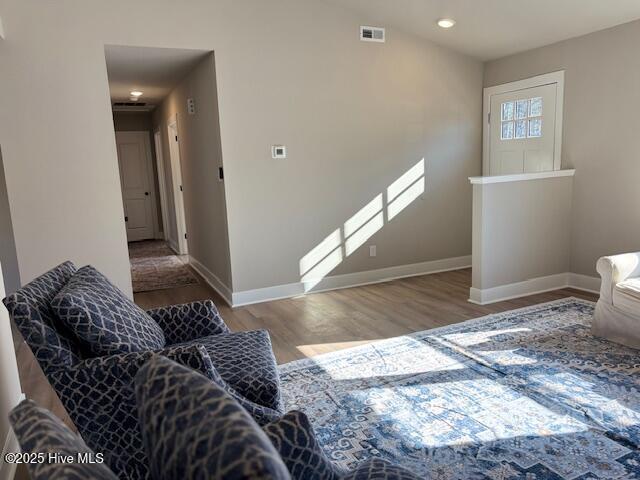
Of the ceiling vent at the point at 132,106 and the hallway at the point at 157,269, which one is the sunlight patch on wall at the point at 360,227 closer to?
the hallway at the point at 157,269

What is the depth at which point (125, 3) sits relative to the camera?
12.5ft

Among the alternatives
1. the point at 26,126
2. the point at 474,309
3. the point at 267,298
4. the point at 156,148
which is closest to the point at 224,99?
the point at 26,126

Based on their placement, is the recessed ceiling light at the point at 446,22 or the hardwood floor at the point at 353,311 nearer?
the hardwood floor at the point at 353,311

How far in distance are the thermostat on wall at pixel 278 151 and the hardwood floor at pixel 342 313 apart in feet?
4.64

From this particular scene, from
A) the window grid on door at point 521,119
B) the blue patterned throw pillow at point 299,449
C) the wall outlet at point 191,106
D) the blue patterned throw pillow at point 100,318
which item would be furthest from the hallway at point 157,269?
the blue patterned throw pillow at point 299,449

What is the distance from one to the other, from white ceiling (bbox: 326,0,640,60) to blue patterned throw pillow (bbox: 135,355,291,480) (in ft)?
13.9

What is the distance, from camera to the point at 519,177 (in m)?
4.19

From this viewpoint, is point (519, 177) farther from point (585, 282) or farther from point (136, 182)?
point (136, 182)

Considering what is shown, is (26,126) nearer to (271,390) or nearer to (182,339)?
(182,339)

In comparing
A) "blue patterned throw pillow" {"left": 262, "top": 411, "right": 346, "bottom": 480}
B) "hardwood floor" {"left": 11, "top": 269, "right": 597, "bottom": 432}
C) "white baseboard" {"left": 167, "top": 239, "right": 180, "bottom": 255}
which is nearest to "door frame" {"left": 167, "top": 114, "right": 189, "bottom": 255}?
"white baseboard" {"left": 167, "top": 239, "right": 180, "bottom": 255}

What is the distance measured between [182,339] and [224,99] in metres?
2.59

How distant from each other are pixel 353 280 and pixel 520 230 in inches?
68.3

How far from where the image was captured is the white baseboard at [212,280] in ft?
15.4

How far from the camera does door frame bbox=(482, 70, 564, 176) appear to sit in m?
4.58
